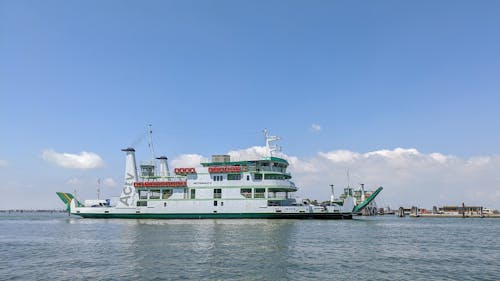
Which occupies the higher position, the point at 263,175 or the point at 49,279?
the point at 263,175

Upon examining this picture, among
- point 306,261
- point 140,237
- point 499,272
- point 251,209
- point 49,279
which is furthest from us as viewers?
point 251,209

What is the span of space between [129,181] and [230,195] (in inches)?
660

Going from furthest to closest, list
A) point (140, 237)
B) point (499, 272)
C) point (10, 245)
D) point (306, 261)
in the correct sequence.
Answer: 1. point (140, 237)
2. point (10, 245)
3. point (306, 261)
4. point (499, 272)

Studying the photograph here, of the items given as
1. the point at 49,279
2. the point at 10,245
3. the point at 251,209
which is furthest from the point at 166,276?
the point at 251,209

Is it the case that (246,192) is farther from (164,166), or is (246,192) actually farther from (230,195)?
(164,166)

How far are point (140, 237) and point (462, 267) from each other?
22826 millimetres

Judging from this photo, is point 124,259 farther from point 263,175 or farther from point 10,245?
point 263,175

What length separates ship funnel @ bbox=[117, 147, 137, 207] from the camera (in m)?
56.7

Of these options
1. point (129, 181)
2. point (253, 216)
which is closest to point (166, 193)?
point (129, 181)

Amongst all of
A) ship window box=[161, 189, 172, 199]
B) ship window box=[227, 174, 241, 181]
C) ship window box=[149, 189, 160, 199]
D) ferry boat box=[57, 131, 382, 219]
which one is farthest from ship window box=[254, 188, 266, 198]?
ship window box=[149, 189, 160, 199]

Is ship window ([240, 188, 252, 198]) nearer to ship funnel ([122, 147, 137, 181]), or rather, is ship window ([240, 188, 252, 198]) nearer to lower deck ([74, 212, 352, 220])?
lower deck ([74, 212, 352, 220])

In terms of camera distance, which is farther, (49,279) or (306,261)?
(306,261)

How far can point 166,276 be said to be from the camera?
16734mm

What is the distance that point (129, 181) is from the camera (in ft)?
189
